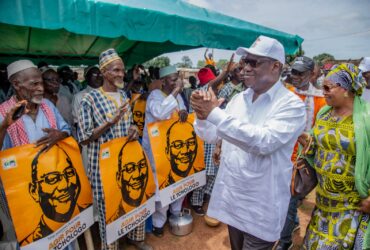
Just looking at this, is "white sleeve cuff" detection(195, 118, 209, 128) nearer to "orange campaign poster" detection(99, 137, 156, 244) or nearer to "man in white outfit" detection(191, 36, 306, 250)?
"man in white outfit" detection(191, 36, 306, 250)

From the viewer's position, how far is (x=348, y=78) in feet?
6.40

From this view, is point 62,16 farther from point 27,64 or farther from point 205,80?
point 205,80

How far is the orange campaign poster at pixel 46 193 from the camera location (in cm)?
202

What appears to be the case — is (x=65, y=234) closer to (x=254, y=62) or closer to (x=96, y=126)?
(x=96, y=126)

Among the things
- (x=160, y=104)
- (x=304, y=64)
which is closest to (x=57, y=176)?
(x=160, y=104)

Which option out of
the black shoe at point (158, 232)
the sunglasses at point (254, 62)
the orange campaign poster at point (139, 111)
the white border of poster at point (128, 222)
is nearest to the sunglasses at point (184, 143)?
the white border of poster at point (128, 222)

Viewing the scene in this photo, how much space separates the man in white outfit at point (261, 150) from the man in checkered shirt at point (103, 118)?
1022mm

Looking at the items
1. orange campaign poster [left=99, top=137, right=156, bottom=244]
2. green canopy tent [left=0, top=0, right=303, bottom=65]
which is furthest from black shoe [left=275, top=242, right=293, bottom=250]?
green canopy tent [left=0, top=0, right=303, bottom=65]

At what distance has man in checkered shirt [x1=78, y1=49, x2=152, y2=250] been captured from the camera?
8.17 ft

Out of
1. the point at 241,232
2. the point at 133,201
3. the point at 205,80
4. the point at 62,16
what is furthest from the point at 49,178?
the point at 205,80

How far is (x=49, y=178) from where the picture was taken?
86.6 inches

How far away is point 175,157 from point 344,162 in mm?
1946

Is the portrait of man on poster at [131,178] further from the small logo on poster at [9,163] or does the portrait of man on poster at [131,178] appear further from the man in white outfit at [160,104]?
the small logo on poster at [9,163]

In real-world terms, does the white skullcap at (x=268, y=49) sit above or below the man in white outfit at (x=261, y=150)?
above
